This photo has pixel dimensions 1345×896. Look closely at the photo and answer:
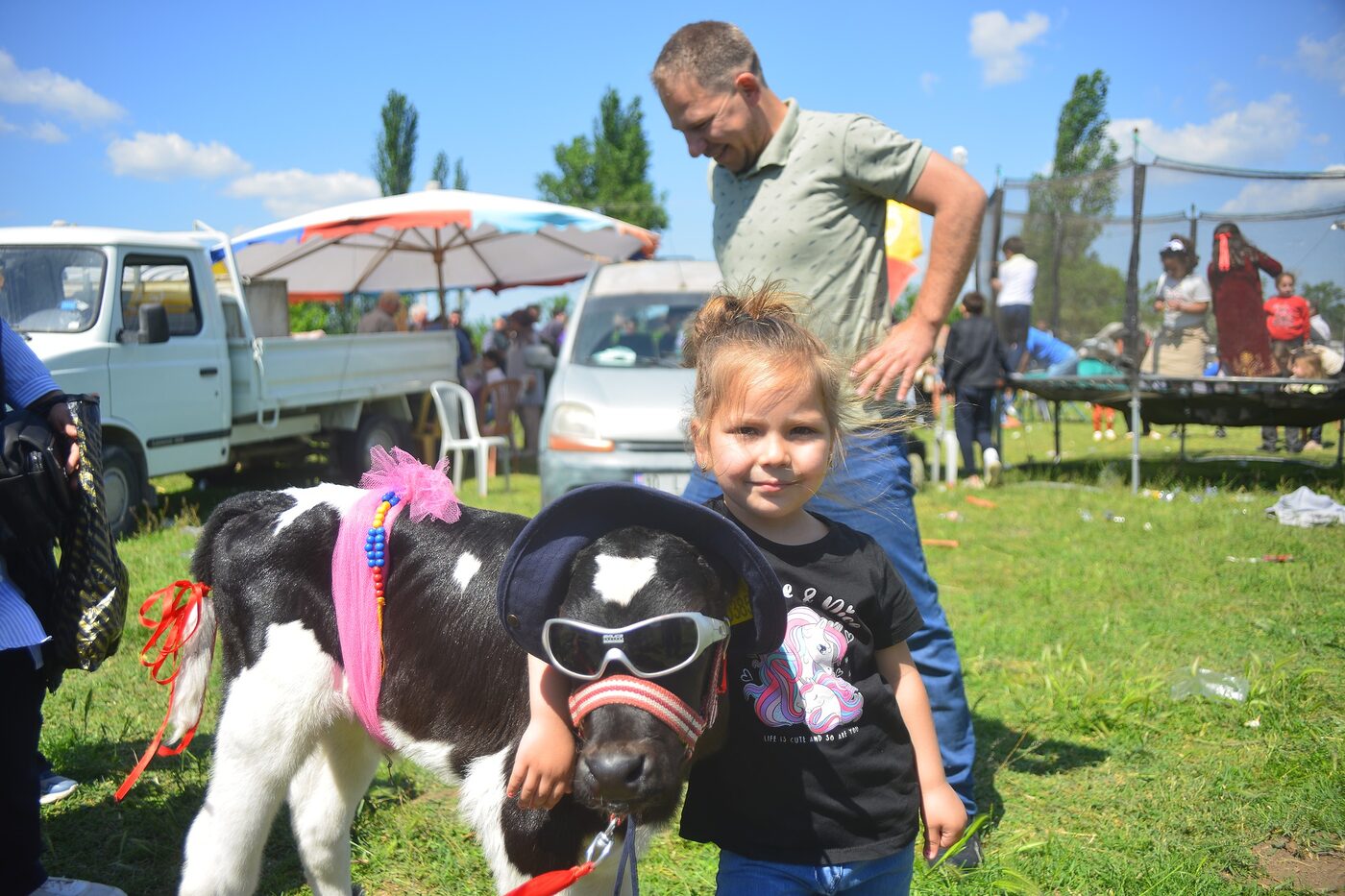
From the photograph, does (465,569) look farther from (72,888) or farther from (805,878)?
(72,888)

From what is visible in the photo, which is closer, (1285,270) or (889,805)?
(889,805)

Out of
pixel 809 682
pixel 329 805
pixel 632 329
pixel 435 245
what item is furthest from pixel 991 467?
pixel 809 682

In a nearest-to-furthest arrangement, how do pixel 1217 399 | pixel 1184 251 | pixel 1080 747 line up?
pixel 1080 747
pixel 1217 399
pixel 1184 251

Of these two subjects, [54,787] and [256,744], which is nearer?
[256,744]

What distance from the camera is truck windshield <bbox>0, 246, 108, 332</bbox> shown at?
7.46m

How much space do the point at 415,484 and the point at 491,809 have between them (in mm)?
753

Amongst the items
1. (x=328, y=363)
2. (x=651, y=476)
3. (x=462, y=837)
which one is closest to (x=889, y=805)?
(x=462, y=837)

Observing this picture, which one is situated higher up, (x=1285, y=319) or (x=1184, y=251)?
(x=1184, y=251)

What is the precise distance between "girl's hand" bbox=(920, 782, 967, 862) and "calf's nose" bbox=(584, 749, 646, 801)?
25.7 inches

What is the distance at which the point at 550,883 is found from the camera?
163cm

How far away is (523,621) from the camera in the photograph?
5.20 ft

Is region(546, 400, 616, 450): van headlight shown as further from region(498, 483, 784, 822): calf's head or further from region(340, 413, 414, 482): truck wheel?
region(498, 483, 784, 822): calf's head

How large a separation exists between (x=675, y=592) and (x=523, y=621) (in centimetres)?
25

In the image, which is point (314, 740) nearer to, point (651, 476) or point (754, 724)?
point (754, 724)
